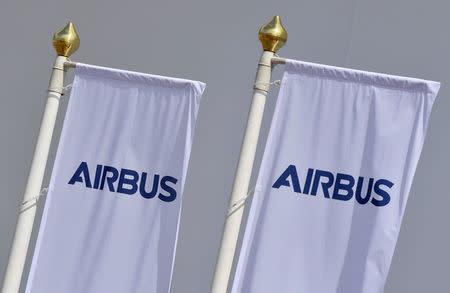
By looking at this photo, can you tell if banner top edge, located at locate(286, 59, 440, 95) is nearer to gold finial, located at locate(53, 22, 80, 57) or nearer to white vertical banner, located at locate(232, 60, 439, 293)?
white vertical banner, located at locate(232, 60, 439, 293)

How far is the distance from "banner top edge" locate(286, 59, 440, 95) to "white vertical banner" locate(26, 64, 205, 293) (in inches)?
21.4

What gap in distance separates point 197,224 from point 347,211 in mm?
2535

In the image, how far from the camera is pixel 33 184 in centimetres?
525

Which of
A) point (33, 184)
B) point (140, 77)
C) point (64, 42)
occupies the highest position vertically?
point (64, 42)

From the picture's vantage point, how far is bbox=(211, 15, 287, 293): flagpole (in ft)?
15.9

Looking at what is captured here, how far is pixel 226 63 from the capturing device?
22.8ft

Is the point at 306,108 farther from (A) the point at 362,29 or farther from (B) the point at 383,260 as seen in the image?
(A) the point at 362,29

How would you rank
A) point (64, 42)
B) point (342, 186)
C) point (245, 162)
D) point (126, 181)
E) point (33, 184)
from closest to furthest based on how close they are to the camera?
point (342, 186)
point (245, 162)
point (126, 181)
point (33, 184)
point (64, 42)

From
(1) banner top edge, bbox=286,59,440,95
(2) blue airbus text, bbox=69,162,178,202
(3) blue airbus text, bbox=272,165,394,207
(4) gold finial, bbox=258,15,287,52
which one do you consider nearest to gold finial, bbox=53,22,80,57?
(2) blue airbus text, bbox=69,162,178,202

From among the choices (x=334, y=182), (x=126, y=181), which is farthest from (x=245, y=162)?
(x=126, y=181)

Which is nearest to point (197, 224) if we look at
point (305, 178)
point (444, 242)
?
point (444, 242)

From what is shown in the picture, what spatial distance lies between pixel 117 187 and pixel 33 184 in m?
0.50

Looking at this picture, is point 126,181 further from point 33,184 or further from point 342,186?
point 342,186

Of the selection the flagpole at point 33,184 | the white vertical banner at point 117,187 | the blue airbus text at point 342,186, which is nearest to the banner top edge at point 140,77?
the white vertical banner at point 117,187
